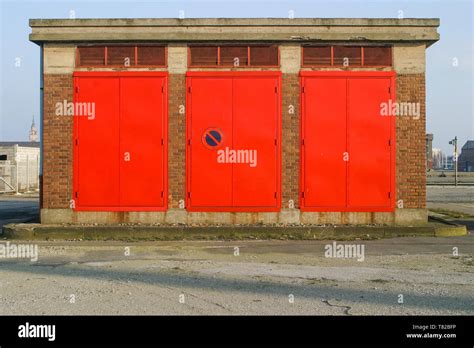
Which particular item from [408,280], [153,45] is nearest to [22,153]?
[153,45]

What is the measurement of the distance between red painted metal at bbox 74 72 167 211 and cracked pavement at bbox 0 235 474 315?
236 cm

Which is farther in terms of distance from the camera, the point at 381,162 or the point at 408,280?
the point at 381,162

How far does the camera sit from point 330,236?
1205 centimetres

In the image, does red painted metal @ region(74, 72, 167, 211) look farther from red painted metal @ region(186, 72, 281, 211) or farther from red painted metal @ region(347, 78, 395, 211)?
red painted metal @ region(347, 78, 395, 211)

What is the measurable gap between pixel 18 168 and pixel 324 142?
86.0 feet

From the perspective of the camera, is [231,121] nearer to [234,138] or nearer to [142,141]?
[234,138]

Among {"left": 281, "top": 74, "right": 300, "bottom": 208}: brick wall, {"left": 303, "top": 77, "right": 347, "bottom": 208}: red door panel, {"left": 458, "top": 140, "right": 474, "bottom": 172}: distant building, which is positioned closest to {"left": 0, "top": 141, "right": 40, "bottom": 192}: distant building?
{"left": 281, "top": 74, "right": 300, "bottom": 208}: brick wall

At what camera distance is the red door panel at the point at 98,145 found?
12859mm

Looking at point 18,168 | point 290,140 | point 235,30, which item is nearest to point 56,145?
point 235,30

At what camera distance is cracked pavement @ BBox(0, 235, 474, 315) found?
5.74 meters

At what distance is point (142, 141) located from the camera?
12898 mm
